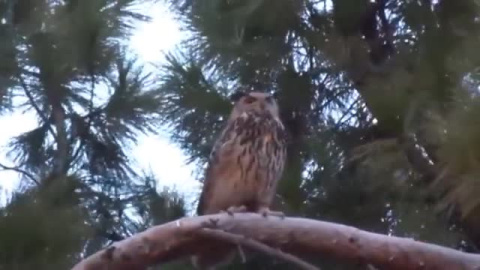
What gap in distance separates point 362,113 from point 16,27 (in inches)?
29.3

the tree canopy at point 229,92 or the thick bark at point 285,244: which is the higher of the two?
the tree canopy at point 229,92

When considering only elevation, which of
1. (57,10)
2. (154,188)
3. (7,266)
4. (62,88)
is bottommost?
(7,266)

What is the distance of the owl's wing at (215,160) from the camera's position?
2.76 m

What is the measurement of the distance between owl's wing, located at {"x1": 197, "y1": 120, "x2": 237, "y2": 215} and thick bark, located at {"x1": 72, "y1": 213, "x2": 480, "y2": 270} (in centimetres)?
61

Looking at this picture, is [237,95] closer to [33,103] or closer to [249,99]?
[249,99]

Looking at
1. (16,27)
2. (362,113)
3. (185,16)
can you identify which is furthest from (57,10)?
(362,113)

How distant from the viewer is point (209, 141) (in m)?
2.88

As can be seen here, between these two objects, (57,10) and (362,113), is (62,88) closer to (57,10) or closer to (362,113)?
(57,10)

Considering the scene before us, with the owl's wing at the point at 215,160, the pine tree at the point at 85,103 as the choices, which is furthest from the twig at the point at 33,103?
the owl's wing at the point at 215,160

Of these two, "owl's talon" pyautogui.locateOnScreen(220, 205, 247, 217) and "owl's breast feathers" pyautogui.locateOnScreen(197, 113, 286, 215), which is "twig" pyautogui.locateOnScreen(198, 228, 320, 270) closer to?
"owl's talon" pyautogui.locateOnScreen(220, 205, 247, 217)

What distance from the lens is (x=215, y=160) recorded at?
2766mm

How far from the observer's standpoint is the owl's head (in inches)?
108

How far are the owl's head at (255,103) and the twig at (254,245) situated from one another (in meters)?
0.69

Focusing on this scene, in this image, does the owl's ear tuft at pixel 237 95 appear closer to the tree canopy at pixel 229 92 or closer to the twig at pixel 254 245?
the tree canopy at pixel 229 92
